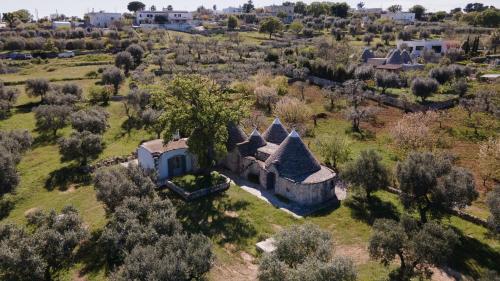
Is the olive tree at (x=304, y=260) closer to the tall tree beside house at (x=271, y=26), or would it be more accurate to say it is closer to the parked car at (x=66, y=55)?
the parked car at (x=66, y=55)

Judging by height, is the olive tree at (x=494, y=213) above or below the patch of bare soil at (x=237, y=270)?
above

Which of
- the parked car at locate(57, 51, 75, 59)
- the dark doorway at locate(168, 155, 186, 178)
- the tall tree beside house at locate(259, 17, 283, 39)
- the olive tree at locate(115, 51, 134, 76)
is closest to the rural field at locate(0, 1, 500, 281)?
the dark doorway at locate(168, 155, 186, 178)

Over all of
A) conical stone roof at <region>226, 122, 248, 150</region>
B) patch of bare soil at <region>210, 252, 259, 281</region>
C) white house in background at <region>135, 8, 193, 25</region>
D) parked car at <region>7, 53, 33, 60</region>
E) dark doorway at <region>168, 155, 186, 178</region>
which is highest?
white house in background at <region>135, 8, 193, 25</region>

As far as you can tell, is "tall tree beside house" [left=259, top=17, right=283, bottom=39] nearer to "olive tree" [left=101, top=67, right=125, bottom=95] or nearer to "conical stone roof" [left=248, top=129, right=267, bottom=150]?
"olive tree" [left=101, top=67, right=125, bottom=95]

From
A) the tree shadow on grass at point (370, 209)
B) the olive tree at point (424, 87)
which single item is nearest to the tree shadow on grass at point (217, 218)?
the tree shadow on grass at point (370, 209)

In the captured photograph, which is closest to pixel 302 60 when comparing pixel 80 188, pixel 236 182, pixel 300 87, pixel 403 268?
pixel 300 87

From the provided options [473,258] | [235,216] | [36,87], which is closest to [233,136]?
[235,216]
